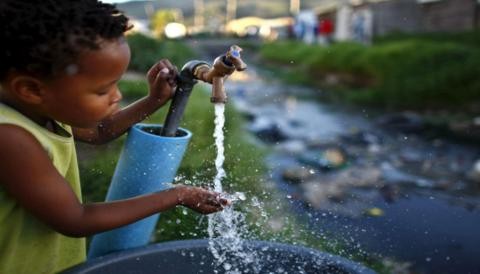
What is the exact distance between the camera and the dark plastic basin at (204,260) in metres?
1.32

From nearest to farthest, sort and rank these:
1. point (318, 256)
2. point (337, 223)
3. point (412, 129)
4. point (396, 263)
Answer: point (318, 256) < point (396, 263) < point (337, 223) < point (412, 129)

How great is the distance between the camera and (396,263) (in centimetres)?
306

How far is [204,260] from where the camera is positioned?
4.68 feet

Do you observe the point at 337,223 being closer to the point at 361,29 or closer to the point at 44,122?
the point at 44,122

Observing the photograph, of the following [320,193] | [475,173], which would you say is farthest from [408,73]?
[320,193]

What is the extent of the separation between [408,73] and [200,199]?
9.57 meters

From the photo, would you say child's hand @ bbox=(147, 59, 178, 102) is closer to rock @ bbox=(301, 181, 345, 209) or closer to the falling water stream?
the falling water stream

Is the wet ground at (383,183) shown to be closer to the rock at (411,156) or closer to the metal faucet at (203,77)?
the rock at (411,156)

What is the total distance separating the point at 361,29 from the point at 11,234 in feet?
55.8

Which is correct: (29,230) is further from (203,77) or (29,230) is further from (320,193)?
(320,193)

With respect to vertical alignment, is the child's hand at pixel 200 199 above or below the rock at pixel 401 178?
above

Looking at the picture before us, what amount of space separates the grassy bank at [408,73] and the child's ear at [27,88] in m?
8.27

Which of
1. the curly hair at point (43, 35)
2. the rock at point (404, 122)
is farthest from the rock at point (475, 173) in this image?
the curly hair at point (43, 35)

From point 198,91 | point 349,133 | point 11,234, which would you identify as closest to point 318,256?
point 11,234
